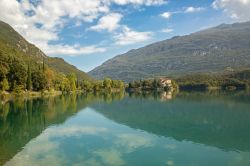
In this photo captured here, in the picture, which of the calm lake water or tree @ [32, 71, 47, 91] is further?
tree @ [32, 71, 47, 91]

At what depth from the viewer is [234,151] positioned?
3484 cm

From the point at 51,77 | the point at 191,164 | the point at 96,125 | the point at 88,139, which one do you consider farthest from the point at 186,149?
the point at 51,77

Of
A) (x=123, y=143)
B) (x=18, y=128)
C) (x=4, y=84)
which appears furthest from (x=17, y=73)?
(x=123, y=143)

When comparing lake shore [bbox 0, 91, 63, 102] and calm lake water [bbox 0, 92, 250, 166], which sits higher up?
lake shore [bbox 0, 91, 63, 102]

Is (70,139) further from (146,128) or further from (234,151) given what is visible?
(234,151)

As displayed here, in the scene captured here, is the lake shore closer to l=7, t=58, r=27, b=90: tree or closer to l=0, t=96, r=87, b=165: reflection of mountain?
l=7, t=58, r=27, b=90: tree

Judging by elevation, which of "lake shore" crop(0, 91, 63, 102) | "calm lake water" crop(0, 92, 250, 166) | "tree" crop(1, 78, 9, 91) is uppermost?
"tree" crop(1, 78, 9, 91)

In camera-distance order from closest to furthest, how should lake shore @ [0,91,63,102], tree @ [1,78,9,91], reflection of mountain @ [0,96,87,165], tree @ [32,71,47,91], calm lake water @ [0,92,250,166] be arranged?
calm lake water @ [0,92,250,166]
reflection of mountain @ [0,96,87,165]
tree @ [1,78,9,91]
lake shore @ [0,91,63,102]
tree @ [32,71,47,91]

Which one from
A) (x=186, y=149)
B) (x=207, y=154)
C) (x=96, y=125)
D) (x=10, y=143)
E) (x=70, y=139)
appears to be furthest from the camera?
(x=96, y=125)

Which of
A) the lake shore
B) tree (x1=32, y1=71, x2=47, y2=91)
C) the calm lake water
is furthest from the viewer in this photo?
tree (x1=32, y1=71, x2=47, y2=91)

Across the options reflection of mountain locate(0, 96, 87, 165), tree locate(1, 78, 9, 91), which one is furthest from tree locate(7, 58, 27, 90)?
reflection of mountain locate(0, 96, 87, 165)

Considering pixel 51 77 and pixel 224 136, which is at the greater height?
pixel 51 77

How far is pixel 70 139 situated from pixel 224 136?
20.7m

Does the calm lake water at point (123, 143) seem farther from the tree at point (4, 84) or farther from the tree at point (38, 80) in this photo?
the tree at point (38, 80)
